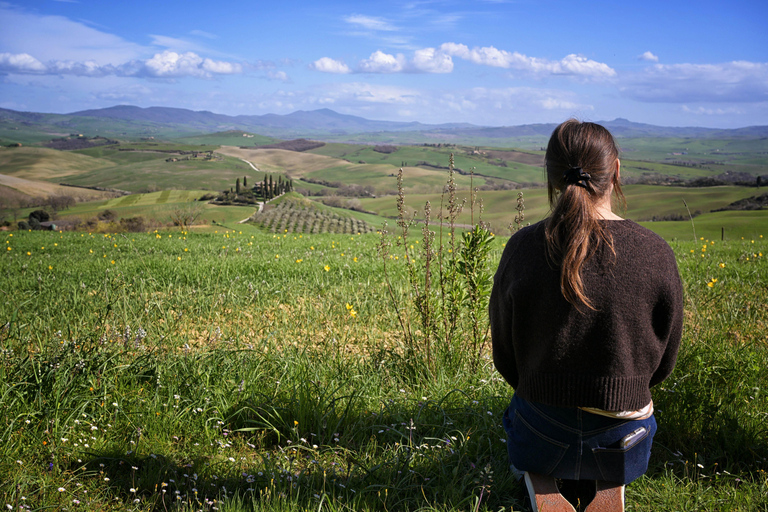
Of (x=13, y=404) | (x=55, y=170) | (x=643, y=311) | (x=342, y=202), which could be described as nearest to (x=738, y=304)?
(x=643, y=311)

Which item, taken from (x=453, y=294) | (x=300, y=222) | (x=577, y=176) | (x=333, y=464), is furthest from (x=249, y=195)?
(x=577, y=176)

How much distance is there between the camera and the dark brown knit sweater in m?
2.00

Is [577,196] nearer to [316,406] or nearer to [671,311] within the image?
Answer: [671,311]

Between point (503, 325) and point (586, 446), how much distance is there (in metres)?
0.68

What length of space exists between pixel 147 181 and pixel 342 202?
59.5 m

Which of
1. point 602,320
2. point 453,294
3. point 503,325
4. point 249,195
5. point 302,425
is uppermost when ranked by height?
point 602,320

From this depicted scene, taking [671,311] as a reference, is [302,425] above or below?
below

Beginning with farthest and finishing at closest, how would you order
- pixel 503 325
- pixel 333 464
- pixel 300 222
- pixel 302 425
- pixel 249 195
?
pixel 249 195 < pixel 300 222 < pixel 302 425 < pixel 333 464 < pixel 503 325

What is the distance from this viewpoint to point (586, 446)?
2.17 metres

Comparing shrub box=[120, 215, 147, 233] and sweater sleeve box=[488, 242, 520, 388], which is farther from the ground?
sweater sleeve box=[488, 242, 520, 388]

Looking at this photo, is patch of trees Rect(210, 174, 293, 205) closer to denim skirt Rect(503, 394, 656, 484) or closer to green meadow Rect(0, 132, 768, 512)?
green meadow Rect(0, 132, 768, 512)

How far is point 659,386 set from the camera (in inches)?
131

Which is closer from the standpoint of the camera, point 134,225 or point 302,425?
point 302,425

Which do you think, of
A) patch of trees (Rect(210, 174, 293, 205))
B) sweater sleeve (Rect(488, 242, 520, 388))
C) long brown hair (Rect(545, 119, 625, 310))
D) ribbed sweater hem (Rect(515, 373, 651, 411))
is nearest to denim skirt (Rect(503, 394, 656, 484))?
ribbed sweater hem (Rect(515, 373, 651, 411))
